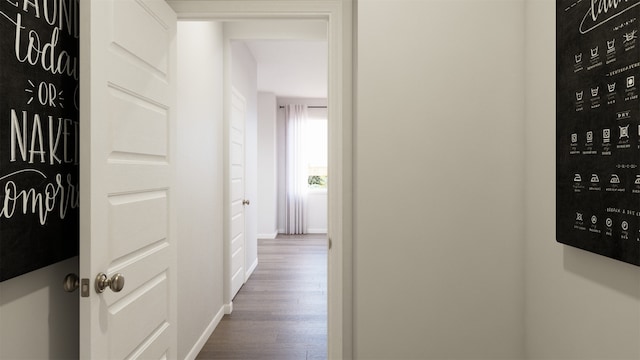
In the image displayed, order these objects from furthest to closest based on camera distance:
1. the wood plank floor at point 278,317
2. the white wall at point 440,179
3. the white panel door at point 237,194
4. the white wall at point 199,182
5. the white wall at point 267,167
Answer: the white wall at point 267,167, the white panel door at point 237,194, the wood plank floor at point 278,317, the white wall at point 199,182, the white wall at point 440,179

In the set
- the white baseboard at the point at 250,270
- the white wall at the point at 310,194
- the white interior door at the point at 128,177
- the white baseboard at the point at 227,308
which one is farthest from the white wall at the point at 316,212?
the white interior door at the point at 128,177

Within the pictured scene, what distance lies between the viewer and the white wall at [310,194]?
8.21 meters

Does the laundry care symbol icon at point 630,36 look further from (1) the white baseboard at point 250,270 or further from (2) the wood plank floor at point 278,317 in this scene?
(1) the white baseboard at point 250,270

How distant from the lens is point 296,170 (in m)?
8.11

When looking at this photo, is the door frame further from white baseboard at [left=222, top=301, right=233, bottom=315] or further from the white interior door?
white baseboard at [left=222, top=301, right=233, bottom=315]

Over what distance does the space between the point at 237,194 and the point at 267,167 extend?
363 centimetres

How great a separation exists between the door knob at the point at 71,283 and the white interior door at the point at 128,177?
0.08m

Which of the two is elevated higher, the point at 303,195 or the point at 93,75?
the point at 93,75

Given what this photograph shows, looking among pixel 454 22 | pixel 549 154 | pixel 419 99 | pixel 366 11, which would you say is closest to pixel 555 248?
pixel 549 154

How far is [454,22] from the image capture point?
1.78m

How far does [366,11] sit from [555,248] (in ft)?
3.95

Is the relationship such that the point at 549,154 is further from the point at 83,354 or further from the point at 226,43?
the point at 226,43

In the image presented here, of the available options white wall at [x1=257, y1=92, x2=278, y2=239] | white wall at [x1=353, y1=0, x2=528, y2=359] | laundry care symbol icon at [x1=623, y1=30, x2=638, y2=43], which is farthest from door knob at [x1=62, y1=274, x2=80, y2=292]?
white wall at [x1=257, y1=92, x2=278, y2=239]

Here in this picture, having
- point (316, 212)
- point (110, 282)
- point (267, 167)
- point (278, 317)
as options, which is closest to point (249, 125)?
point (278, 317)
